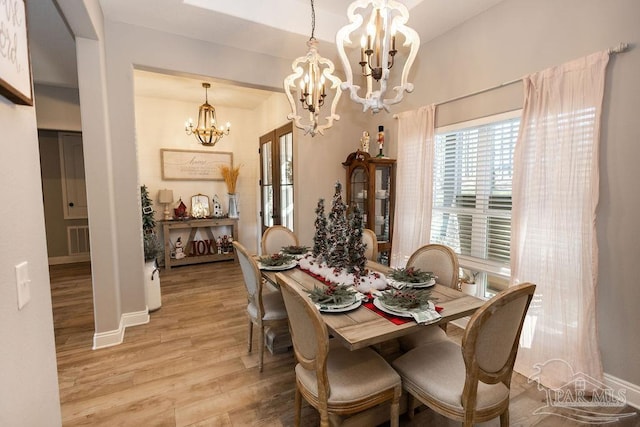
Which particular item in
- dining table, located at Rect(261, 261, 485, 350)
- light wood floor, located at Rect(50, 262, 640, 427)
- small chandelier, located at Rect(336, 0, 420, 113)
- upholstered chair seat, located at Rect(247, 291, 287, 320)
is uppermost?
small chandelier, located at Rect(336, 0, 420, 113)

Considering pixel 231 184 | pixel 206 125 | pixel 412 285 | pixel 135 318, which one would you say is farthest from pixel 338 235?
pixel 231 184

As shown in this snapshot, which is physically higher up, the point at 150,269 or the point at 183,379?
the point at 150,269

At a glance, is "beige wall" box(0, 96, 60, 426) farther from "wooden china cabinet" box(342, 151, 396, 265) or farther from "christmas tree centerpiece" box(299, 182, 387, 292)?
"wooden china cabinet" box(342, 151, 396, 265)

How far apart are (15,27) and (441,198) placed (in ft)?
10.6

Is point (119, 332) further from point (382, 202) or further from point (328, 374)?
point (382, 202)

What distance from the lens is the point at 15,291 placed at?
0.85 metres

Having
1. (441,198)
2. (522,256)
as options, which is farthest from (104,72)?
(522,256)

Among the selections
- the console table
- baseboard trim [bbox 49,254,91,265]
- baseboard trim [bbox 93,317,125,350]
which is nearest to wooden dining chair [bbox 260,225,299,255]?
baseboard trim [bbox 93,317,125,350]

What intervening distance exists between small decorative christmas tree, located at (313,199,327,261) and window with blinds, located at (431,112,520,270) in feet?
4.91

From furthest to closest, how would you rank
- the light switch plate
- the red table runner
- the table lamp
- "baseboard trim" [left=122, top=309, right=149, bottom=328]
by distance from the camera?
the table lamp, "baseboard trim" [left=122, top=309, right=149, bottom=328], the red table runner, the light switch plate

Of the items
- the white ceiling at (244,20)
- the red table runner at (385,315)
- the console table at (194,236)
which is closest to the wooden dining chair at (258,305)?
the red table runner at (385,315)

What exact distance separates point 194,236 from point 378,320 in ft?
15.9

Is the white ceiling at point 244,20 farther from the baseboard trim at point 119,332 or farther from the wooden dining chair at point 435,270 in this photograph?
the baseboard trim at point 119,332

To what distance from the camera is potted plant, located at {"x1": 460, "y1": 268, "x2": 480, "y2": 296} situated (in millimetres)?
2938
